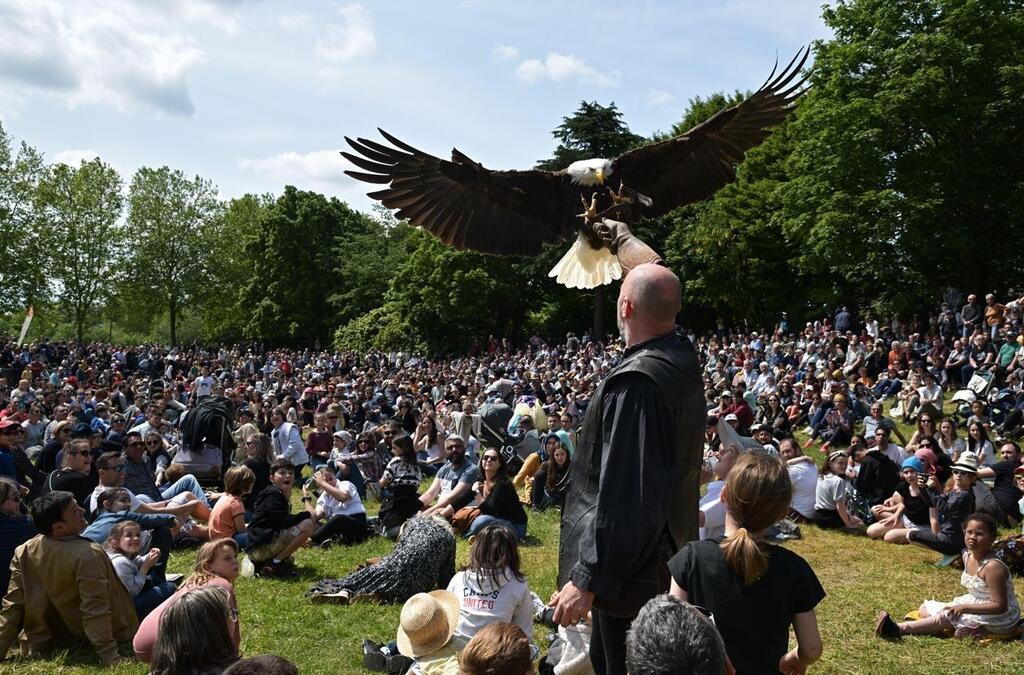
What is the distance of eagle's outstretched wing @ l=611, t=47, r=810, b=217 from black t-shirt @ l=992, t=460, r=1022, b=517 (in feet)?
15.7

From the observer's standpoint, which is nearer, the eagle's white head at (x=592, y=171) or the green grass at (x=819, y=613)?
the green grass at (x=819, y=613)

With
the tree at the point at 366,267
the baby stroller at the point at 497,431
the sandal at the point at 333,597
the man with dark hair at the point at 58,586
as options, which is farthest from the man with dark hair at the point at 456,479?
the tree at the point at 366,267

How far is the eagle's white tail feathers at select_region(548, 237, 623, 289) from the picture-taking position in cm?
543

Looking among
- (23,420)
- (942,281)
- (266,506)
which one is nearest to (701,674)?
(266,506)

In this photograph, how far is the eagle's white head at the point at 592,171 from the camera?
5.65m

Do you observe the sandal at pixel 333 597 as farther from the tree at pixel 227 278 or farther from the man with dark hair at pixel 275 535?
the tree at pixel 227 278

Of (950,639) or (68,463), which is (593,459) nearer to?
(950,639)

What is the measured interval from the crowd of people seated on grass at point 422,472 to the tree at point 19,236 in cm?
2192

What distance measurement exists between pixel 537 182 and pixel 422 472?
752 cm

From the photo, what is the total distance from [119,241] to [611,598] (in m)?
48.5

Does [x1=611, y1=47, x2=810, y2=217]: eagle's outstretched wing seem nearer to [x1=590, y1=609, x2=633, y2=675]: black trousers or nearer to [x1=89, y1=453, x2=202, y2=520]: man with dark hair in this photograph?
[x1=590, y1=609, x2=633, y2=675]: black trousers

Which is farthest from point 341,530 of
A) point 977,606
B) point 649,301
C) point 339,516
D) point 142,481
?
point 649,301

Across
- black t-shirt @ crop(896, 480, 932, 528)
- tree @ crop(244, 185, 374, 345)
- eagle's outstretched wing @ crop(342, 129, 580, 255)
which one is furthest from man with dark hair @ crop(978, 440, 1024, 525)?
tree @ crop(244, 185, 374, 345)

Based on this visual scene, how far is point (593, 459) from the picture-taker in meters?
2.63
